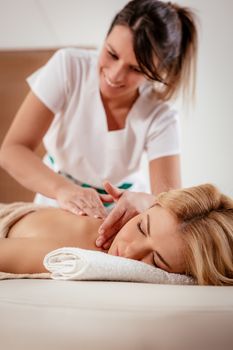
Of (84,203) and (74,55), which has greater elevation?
(74,55)

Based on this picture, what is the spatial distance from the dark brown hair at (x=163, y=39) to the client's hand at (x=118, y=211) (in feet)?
1.31

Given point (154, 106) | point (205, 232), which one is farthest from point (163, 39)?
point (205, 232)

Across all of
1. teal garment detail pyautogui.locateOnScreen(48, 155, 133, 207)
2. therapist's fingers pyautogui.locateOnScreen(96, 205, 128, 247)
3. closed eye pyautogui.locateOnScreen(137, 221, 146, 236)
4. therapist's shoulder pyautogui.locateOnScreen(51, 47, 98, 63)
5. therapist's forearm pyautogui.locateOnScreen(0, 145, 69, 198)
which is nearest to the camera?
closed eye pyautogui.locateOnScreen(137, 221, 146, 236)

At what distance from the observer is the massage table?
892 millimetres

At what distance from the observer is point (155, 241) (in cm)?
117

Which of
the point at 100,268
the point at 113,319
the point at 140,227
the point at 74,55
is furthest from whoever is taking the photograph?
the point at 74,55

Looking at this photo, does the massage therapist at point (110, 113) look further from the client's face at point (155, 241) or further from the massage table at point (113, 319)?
the massage table at point (113, 319)

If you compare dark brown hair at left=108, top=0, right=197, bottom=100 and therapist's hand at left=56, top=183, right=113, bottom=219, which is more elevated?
dark brown hair at left=108, top=0, right=197, bottom=100

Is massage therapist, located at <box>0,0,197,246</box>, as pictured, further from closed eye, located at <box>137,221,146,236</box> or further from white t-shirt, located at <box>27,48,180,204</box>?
closed eye, located at <box>137,221,146,236</box>

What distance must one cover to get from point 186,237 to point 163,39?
683 millimetres

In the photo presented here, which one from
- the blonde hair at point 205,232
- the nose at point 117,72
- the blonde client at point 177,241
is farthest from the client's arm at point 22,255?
the nose at point 117,72

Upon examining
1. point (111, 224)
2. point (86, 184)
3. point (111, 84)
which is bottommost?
point (86, 184)

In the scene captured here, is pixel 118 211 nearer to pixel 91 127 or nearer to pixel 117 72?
pixel 117 72

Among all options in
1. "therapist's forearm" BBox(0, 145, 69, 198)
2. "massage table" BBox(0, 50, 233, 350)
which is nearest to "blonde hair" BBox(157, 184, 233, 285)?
"massage table" BBox(0, 50, 233, 350)
